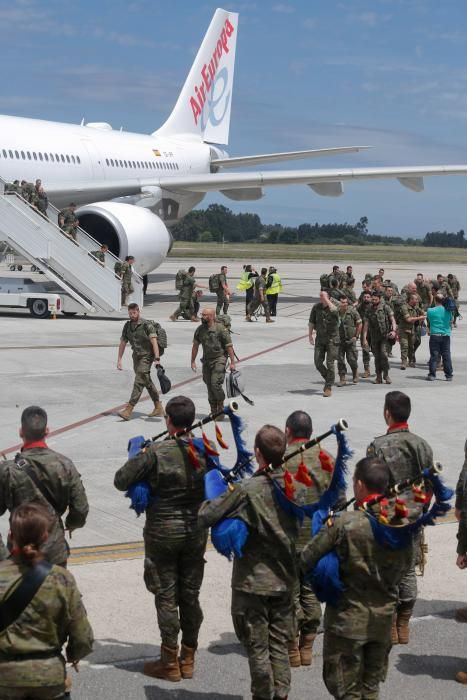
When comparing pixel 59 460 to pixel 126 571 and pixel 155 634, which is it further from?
pixel 126 571

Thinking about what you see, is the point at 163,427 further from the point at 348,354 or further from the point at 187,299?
the point at 187,299

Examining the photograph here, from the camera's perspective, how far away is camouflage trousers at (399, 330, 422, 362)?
1921cm

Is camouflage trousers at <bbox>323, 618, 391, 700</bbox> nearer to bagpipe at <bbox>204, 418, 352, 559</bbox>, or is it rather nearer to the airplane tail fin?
bagpipe at <bbox>204, 418, 352, 559</bbox>

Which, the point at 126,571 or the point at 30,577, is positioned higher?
the point at 30,577

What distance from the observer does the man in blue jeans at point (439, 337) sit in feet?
58.3

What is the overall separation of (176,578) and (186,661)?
500mm

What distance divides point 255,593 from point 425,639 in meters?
1.87

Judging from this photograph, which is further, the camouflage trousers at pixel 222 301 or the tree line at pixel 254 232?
the tree line at pixel 254 232

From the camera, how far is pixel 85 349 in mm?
19875

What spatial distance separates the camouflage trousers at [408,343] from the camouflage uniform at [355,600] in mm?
14394

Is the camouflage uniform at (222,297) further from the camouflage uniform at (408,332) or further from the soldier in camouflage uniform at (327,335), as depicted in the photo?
the soldier in camouflage uniform at (327,335)

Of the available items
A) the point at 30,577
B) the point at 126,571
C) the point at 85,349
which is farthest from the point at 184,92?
the point at 30,577

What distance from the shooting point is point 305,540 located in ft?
21.2

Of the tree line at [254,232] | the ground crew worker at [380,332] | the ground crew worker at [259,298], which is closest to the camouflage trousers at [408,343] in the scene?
the ground crew worker at [380,332]
